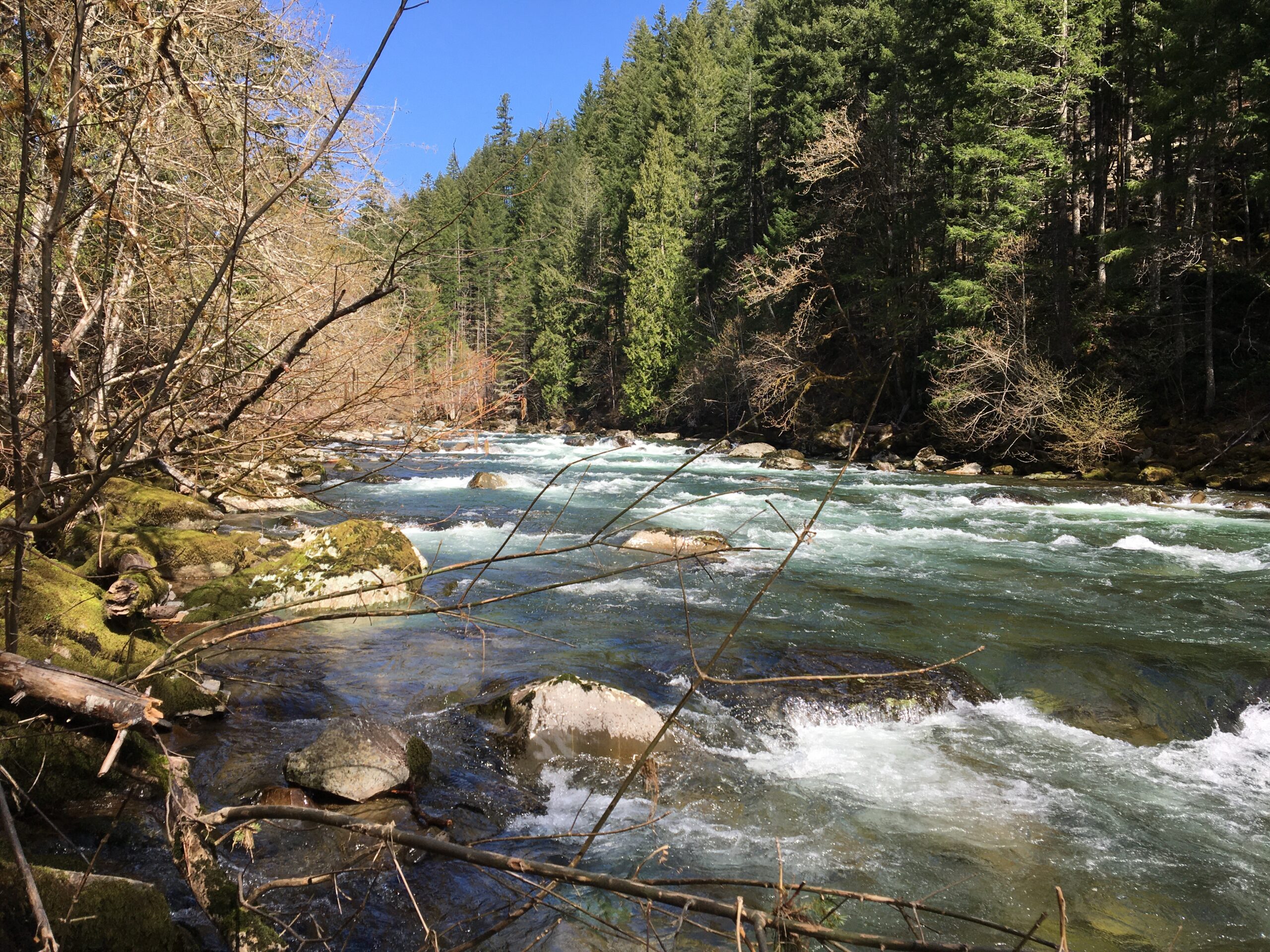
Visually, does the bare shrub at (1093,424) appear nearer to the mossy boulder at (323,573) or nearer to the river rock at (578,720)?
the mossy boulder at (323,573)

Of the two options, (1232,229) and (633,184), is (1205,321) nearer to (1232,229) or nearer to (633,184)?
(1232,229)

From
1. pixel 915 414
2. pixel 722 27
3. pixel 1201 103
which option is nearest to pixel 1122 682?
pixel 1201 103

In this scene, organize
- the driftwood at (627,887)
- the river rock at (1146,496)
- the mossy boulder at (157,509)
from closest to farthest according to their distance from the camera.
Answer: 1. the driftwood at (627,887)
2. the mossy boulder at (157,509)
3. the river rock at (1146,496)

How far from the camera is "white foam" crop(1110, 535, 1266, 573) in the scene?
9703 mm

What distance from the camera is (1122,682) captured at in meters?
6.19

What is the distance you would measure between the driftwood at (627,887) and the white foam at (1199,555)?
10.6 m

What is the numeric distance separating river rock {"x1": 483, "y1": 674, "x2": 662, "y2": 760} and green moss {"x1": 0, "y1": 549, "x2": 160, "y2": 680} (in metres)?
2.20

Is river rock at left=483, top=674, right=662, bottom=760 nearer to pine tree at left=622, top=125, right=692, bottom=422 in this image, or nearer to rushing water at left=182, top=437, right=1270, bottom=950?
rushing water at left=182, top=437, right=1270, bottom=950

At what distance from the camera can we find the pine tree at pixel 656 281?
37781mm

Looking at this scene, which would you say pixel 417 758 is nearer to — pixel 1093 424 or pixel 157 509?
pixel 157 509

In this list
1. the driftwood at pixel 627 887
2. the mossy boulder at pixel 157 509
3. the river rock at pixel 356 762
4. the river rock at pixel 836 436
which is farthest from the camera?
the river rock at pixel 836 436

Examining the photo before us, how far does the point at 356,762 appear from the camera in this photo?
13.6ft

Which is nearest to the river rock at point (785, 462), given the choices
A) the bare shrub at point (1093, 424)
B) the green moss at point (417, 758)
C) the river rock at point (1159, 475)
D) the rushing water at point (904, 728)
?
the bare shrub at point (1093, 424)

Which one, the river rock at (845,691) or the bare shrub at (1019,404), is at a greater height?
the bare shrub at (1019,404)
